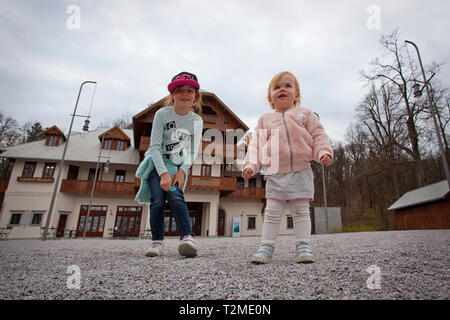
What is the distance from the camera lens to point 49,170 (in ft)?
58.0

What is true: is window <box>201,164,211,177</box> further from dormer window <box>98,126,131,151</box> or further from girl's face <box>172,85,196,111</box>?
girl's face <box>172,85,196,111</box>

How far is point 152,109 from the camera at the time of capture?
15.6 m

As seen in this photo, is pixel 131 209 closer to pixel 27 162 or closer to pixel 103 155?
pixel 103 155

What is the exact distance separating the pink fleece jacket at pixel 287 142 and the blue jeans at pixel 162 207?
31.3 inches

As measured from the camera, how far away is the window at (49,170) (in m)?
17.5

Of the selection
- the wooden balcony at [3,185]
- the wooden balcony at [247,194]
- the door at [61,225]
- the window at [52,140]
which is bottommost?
the door at [61,225]

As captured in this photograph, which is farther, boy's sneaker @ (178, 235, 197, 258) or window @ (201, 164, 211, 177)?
window @ (201, 164, 211, 177)

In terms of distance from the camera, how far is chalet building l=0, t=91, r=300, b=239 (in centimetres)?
1603

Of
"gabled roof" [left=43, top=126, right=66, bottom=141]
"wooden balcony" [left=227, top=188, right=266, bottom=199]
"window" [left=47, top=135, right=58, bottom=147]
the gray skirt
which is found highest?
"gabled roof" [left=43, top=126, right=66, bottom=141]

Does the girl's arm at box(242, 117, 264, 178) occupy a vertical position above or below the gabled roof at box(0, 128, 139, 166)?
below

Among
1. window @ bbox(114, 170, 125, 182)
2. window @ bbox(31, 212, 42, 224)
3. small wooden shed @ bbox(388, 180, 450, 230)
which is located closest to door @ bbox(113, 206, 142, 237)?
window @ bbox(114, 170, 125, 182)

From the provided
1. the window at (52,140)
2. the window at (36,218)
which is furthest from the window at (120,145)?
the window at (36,218)

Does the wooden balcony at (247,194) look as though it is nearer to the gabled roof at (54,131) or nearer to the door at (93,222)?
the door at (93,222)
